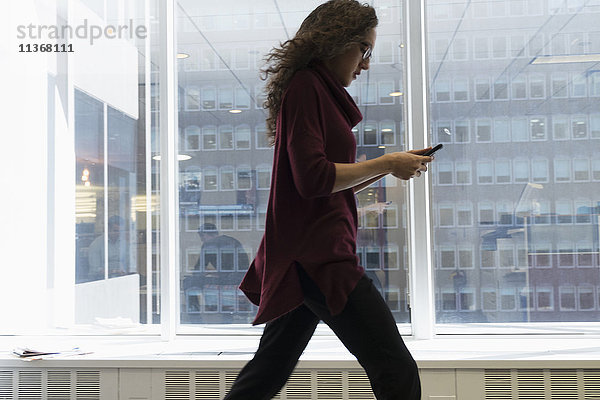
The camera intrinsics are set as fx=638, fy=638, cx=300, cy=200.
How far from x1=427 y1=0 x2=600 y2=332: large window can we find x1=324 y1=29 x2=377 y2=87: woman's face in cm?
147

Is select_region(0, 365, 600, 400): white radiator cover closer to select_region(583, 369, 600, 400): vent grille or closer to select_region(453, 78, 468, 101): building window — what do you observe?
select_region(583, 369, 600, 400): vent grille

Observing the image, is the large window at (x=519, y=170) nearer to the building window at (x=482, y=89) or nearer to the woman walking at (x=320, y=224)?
the building window at (x=482, y=89)

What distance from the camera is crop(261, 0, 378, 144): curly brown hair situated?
5.08 feet

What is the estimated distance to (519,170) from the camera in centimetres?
296

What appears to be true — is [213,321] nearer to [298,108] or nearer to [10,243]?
[10,243]

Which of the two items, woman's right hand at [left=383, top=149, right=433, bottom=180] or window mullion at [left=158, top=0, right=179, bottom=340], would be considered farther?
window mullion at [left=158, top=0, right=179, bottom=340]

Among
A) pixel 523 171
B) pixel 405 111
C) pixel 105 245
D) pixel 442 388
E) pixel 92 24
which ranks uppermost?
pixel 92 24

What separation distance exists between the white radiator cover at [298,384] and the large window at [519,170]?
1.51 ft

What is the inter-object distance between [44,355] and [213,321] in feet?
2.50

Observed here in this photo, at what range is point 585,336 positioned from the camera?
287 centimetres

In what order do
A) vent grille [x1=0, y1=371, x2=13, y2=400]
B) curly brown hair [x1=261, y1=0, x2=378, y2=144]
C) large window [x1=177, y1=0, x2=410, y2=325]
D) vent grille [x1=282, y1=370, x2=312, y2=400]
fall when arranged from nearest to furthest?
curly brown hair [x1=261, y1=0, x2=378, y2=144] < vent grille [x1=282, y1=370, x2=312, y2=400] < vent grille [x1=0, y1=371, x2=13, y2=400] < large window [x1=177, y1=0, x2=410, y2=325]

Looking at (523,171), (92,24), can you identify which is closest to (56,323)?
(92,24)

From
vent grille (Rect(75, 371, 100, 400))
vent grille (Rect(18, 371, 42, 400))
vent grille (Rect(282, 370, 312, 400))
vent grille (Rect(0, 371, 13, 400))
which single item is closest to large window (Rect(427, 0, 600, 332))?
vent grille (Rect(282, 370, 312, 400))

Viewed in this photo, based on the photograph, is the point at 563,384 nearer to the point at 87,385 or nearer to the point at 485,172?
the point at 485,172
